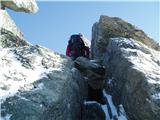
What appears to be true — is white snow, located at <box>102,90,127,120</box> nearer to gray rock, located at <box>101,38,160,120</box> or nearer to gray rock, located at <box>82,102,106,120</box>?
gray rock, located at <box>82,102,106,120</box>

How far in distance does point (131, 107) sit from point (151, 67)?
2.38 metres

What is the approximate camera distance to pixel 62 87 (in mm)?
12789

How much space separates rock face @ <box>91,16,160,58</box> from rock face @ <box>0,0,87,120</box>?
16.9 ft

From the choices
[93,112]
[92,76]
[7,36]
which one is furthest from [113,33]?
[7,36]

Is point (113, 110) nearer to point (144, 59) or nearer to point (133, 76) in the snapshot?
point (133, 76)

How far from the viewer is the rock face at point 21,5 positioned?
66.0 feet

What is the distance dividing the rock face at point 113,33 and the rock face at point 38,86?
5.15m

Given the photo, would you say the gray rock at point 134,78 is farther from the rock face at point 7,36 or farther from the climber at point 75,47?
the rock face at point 7,36

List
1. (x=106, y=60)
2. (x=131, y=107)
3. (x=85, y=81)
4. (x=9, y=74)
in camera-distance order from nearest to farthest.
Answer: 1. (x=9, y=74)
2. (x=131, y=107)
3. (x=85, y=81)
4. (x=106, y=60)

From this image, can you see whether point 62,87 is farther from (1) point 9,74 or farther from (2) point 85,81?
(2) point 85,81

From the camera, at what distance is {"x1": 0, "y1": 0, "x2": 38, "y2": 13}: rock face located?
20.1 m

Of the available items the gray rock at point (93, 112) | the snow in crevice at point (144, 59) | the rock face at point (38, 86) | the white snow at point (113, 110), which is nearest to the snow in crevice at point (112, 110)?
the white snow at point (113, 110)

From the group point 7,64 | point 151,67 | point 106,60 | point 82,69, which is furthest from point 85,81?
point 7,64

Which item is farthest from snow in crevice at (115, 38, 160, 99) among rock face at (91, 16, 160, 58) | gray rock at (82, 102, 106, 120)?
gray rock at (82, 102, 106, 120)
